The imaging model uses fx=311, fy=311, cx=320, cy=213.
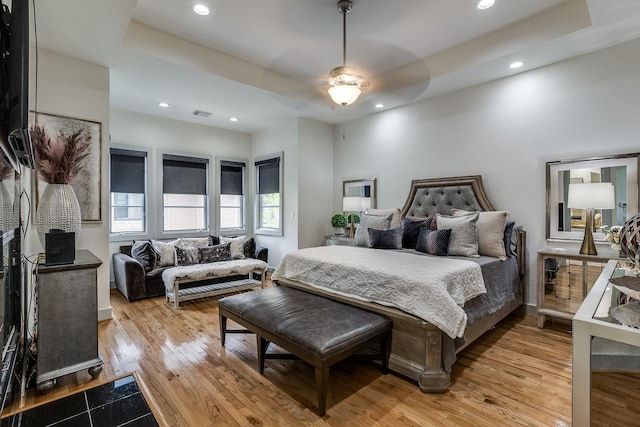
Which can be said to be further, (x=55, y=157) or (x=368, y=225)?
(x=368, y=225)

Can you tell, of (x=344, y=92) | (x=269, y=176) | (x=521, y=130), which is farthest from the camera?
(x=269, y=176)

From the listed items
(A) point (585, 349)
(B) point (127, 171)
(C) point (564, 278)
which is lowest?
(C) point (564, 278)

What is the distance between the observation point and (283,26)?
10.4 ft

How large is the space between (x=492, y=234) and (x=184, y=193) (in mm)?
4916

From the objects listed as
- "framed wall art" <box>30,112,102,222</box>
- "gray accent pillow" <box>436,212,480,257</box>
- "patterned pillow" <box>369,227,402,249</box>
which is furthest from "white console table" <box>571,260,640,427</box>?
"framed wall art" <box>30,112,102,222</box>

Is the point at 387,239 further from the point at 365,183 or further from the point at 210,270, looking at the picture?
the point at 210,270

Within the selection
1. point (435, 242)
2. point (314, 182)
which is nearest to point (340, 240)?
point (314, 182)

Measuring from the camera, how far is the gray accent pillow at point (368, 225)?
398 centimetres

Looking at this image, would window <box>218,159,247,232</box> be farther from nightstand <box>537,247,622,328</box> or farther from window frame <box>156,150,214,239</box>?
nightstand <box>537,247,622,328</box>

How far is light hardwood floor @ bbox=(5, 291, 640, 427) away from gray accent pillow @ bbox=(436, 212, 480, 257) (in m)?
0.85

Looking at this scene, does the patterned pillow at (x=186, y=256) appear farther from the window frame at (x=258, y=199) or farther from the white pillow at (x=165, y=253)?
the window frame at (x=258, y=199)

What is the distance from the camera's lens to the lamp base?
A: 2969mm

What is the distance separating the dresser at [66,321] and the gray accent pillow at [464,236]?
321 centimetres

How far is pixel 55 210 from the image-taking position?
247cm
